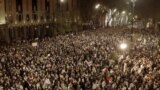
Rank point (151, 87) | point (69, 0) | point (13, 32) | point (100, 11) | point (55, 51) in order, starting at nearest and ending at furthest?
point (151, 87) → point (55, 51) → point (13, 32) → point (69, 0) → point (100, 11)

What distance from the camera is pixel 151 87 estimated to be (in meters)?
24.1

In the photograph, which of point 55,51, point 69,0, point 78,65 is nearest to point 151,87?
point 78,65

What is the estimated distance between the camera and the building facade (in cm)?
5762

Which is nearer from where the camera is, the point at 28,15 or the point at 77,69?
the point at 77,69

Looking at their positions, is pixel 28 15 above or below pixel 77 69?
above

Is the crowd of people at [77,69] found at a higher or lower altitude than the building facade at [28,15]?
lower

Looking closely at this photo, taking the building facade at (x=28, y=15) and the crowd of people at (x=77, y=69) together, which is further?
the building facade at (x=28, y=15)

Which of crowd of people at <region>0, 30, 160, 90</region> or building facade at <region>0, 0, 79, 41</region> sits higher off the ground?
building facade at <region>0, 0, 79, 41</region>

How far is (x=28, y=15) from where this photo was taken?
6431 cm

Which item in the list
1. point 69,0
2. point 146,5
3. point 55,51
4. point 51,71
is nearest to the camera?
point 51,71

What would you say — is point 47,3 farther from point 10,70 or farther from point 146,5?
point 10,70

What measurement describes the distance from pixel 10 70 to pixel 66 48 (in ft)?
38.3

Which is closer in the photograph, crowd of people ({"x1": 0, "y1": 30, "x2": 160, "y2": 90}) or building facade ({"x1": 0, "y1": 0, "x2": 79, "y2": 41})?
crowd of people ({"x1": 0, "y1": 30, "x2": 160, "y2": 90})

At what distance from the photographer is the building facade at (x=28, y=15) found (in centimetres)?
5762
